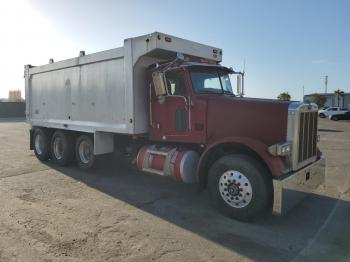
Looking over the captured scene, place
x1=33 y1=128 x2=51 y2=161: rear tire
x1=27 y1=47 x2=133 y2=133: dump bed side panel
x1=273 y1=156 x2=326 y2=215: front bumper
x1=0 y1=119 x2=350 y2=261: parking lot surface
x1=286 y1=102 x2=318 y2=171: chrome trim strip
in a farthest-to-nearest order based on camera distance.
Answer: x1=33 y1=128 x2=51 y2=161: rear tire → x1=27 y1=47 x2=133 y2=133: dump bed side panel → x1=286 y1=102 x2=318 y2=171: chrome trim strip → x1=273 y1=156 x2=326 y2=215: front bumper → x1=0 y1=119 x2=350 y2=261: parking lot surface

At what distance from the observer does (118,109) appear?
25.7 feet

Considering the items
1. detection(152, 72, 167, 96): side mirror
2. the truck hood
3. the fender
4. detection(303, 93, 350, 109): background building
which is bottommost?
the fender

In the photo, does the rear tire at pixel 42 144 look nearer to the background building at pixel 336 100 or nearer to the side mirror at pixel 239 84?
the side mirror at pixel 239 84

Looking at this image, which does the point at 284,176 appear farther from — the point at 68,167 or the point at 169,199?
the point at 68,167

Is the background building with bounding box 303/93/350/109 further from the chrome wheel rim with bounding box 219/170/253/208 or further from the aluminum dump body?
the chrome wheel rim with bounding box 219/170/253/208

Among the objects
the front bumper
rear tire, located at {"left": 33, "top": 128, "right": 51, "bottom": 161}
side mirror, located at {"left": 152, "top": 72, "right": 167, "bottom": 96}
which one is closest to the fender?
the front bumper

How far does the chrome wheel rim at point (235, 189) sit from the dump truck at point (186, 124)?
16 millimetres

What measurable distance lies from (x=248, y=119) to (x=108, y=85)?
12.7ft

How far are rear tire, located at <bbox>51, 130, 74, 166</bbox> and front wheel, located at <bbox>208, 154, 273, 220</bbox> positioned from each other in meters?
5.47

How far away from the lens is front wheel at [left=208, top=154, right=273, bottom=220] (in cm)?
519

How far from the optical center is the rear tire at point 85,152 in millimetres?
9012

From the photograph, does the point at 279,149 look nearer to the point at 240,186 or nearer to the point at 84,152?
the point at 240,186

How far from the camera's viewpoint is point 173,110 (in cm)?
684

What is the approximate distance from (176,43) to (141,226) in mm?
4003
